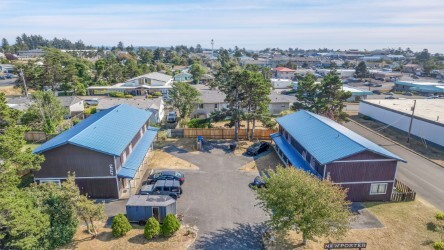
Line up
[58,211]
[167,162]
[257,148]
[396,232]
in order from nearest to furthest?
[58,211] → [396,232] → [167,162] → [257,148]

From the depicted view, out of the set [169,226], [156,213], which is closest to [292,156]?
[156,213]

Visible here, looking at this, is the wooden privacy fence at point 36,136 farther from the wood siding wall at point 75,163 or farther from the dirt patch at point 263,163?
the dirt patch at point 263,163

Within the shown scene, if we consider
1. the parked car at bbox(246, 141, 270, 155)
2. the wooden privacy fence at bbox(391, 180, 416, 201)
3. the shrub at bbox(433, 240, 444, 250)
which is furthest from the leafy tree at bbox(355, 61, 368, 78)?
the shrub at bbox(433, 240, 444, 250)

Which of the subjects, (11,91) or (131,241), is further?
(11,91)

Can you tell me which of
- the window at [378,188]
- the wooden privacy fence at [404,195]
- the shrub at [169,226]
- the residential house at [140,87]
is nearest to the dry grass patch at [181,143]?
the shrub at [169,226]

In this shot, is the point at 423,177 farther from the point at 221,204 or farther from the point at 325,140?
the point at 221,204

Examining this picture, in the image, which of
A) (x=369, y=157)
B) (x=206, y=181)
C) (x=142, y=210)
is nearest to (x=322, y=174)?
(x=369, y=157)
